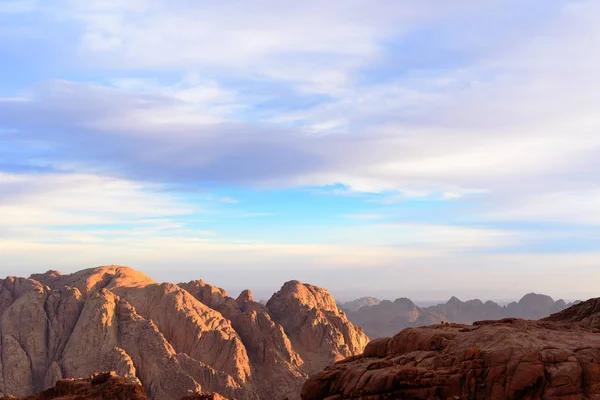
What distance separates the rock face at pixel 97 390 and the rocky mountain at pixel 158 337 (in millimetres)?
43285

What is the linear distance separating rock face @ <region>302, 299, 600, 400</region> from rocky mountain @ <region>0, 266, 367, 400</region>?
65.1 m

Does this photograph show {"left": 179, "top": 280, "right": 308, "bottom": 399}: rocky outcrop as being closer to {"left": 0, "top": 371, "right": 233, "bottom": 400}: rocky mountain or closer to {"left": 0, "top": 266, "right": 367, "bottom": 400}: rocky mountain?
{"left": 0, "top": 266, "right": 367, "bottom": 400}: rocky mountain

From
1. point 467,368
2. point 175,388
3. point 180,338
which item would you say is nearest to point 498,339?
point 467,368

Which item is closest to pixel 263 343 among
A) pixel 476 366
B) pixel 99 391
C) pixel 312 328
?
pixel 312 328

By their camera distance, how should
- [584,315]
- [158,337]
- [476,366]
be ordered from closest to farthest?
1. [476,366]
2. [584,315]
3. [158,337]

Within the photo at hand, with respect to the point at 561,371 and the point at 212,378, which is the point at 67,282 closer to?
the point at 212,378

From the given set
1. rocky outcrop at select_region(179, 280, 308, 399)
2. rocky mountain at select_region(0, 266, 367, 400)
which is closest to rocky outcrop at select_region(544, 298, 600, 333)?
rocky outcrop at select_region(179, 280, 308, 399)

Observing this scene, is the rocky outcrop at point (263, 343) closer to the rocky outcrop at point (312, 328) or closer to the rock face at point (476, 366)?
the rocky outcrop at point (312, 328)

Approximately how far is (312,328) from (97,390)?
82.7 meters

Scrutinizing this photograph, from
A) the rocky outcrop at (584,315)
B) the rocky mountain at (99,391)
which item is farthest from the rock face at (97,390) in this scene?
the rocky outcrop at (584,315)

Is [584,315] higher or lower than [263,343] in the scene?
higher

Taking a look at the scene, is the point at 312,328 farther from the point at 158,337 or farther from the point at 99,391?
the point at 99,391

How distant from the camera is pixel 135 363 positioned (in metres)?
111

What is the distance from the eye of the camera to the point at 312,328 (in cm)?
13762
